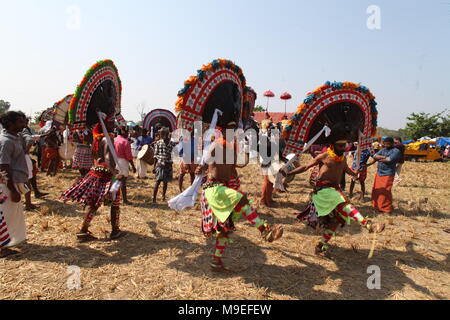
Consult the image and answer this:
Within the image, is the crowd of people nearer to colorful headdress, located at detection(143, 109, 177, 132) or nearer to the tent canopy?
colorful headdress, located at detection(143, 109, 177, 132)

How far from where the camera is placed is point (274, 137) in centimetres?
706

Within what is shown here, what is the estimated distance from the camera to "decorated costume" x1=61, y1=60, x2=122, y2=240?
14.0 feet

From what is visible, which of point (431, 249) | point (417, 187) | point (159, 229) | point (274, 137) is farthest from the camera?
point (417, 187)

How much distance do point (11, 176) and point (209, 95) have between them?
309cm

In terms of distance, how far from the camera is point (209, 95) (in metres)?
4.35

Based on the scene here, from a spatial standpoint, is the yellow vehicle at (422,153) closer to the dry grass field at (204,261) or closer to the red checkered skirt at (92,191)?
the dry grass field at (204,261)

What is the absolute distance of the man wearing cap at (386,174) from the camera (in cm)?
702

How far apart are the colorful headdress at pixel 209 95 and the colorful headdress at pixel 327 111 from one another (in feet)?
3.51

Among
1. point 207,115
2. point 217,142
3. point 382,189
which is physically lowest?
point 382,189

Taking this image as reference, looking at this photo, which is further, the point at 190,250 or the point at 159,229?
the point at 159,229

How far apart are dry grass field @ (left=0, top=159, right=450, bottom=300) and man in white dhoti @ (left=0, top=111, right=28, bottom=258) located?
299mm
